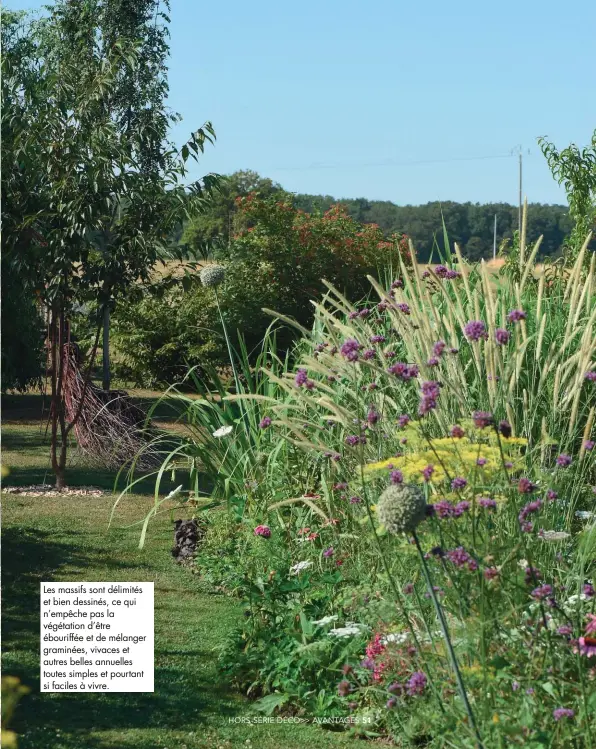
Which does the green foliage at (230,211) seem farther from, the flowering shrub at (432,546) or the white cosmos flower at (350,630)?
the white cosmos flower at (350,630)

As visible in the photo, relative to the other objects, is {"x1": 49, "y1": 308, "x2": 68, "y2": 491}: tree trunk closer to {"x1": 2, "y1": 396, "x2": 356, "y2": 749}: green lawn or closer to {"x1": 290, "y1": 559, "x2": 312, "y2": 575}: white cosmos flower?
{"x1": 2, "y1": 396, "x2": 356, "y2": 749}: green lawn

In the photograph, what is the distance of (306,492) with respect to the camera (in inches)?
197

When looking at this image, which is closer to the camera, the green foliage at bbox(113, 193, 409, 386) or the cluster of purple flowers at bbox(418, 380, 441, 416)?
the cluster of purple flowers at bbox(418, 380, 441, 416)

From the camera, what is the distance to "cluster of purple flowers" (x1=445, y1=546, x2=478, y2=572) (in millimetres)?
2521

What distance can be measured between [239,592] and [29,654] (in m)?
1.31

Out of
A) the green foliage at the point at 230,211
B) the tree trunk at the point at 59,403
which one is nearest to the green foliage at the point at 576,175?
the tree trunk at the point at 59,403

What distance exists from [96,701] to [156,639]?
2.83 ft

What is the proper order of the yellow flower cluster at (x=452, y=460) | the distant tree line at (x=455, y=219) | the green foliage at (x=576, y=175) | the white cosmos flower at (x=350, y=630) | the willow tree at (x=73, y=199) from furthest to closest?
the distant tree line at (x=455, y=219) → the green foliage at (x=576, y=175) → the willow tree at (x=73, y=199) → the white cosmos flower at (x=350, y=630) → the yellow flower cluster at (x=452, y=460)

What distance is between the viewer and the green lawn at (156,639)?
3.58 m

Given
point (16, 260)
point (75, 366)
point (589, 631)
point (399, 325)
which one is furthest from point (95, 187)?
point (589, 631)

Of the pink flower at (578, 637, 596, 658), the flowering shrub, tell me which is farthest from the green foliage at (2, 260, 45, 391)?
the pink flower at (578, 637, 596, 658)

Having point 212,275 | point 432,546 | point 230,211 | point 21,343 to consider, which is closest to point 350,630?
point 432,546

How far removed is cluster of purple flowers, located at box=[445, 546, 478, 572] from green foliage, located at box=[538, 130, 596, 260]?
25.9ft

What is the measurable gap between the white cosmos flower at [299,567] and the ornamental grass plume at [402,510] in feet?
6.55
